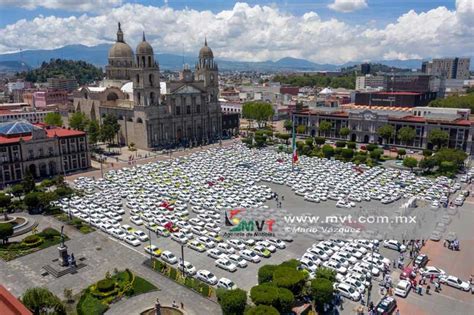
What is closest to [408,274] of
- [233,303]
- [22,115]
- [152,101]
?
[233,303]

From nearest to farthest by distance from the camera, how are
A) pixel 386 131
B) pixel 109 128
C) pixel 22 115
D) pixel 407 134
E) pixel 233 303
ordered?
1. pixel 233 303
2. pixel 407 134
3. pixel 109 128
4. pixel 386 131
5. pixel 22 115

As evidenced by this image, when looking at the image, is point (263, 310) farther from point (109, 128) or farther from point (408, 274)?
point (109, 128)

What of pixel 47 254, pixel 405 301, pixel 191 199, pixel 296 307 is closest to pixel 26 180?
pixel 47 254

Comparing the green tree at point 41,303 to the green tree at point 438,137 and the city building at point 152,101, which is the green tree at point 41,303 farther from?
the green tree at point 438,137

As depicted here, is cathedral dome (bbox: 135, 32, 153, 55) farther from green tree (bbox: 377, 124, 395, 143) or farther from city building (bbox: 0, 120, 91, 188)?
green tree (bbox: 377, 124, 395, 143)

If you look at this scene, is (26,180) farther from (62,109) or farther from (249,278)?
(62,109)

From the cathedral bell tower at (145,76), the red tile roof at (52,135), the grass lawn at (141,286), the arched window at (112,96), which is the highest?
the cathedral bell tower at (145,76)

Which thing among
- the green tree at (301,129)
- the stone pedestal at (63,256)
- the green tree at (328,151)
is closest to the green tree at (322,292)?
the stone pedestal at (63,256)
